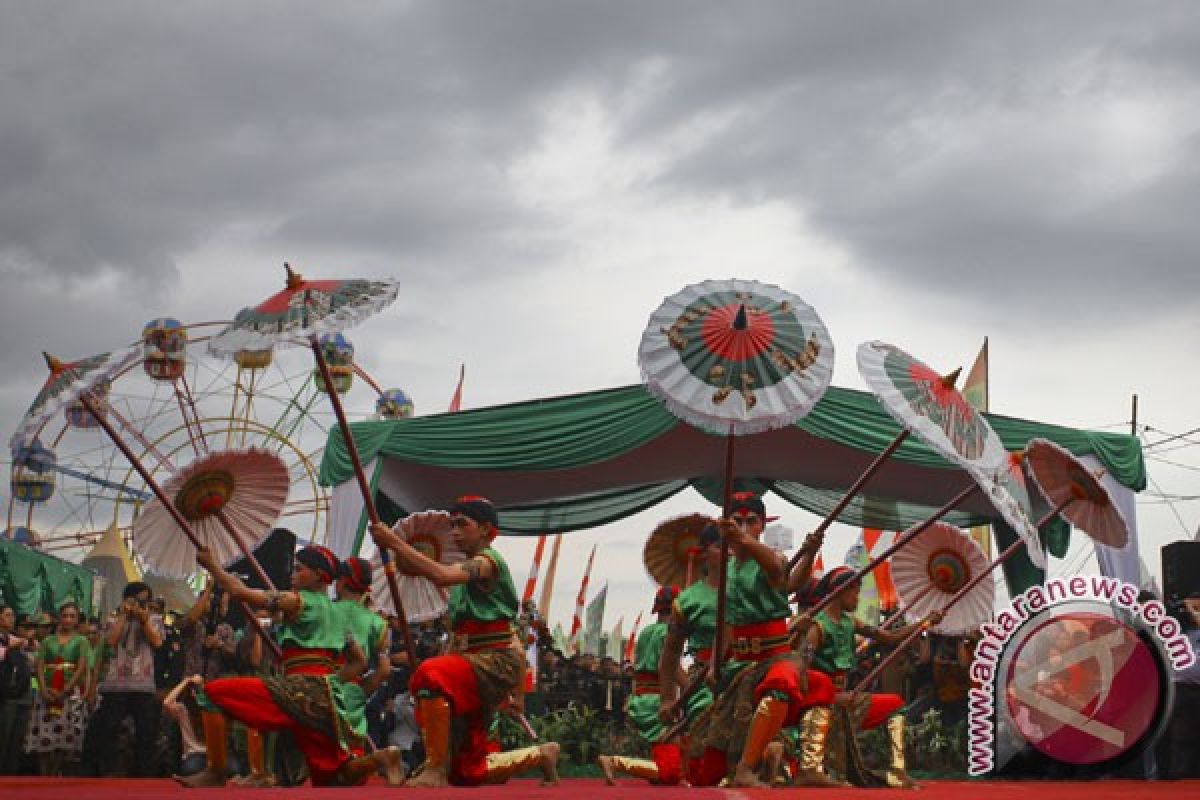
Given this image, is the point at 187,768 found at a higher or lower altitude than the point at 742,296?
lower

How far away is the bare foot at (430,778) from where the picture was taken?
6.01 meters

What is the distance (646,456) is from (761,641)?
719 cm

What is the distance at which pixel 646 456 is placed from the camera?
1372cm

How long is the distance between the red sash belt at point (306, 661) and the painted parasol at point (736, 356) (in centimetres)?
215

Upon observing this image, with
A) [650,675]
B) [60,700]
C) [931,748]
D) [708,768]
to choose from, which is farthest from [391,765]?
[931,748]

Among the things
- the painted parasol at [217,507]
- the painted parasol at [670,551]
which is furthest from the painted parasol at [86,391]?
the painted parasol at [670,551]

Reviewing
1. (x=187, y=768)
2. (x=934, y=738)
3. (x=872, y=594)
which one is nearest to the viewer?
(x=187, y=768)

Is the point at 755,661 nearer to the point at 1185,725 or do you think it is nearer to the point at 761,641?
the point at 761,641

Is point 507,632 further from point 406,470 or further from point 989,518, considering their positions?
point 989,518

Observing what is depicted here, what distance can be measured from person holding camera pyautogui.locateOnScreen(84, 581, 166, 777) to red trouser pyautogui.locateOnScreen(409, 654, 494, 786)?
461cm

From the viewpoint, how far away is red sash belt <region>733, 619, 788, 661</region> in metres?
6.55

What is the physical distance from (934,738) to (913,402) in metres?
7.43

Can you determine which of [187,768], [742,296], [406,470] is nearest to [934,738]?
[406,470]

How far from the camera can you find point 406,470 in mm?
13562
